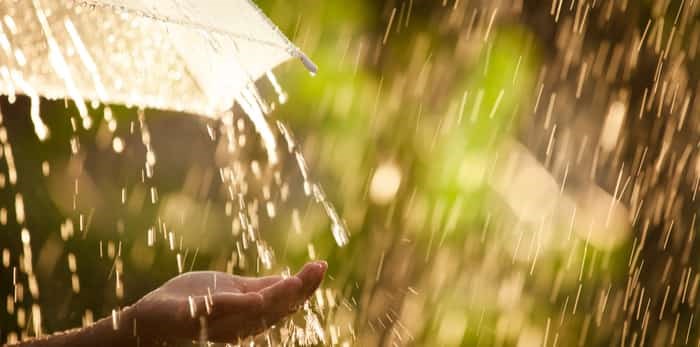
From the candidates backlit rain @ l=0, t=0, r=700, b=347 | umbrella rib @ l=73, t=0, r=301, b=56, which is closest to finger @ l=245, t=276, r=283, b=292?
umbrella rib @ l=73, t=0, r=301, b=56

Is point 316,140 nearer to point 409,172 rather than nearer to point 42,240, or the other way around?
point 409,172

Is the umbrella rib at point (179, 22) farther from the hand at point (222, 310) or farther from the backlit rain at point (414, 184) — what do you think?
the backlit rain at point (414, 184)

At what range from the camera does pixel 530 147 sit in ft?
14.7

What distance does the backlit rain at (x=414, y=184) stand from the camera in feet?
11.1

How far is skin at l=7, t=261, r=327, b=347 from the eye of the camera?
1.35 meters

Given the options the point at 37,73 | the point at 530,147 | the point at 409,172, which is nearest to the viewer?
the point at 37,73

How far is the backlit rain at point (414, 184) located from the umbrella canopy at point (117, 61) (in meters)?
1.13

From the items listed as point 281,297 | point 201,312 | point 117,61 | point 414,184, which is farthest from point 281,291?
point 414,184

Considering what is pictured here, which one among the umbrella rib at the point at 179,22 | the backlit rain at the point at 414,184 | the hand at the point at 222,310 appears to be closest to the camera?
the umbrella rib at the point at 179,22

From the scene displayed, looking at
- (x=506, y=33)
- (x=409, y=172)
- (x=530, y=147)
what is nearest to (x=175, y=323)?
(x=409, y=172)

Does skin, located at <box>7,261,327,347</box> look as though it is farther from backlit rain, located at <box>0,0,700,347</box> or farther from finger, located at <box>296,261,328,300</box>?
backlit rain, located at <box>0,0,700,347</box>

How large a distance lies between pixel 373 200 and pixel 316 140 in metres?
0.51

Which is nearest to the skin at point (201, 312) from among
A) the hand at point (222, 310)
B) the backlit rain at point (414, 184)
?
the hand at point (222, 310)

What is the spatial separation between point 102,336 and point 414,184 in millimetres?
2050
